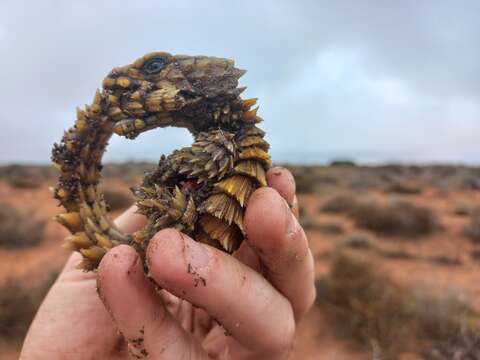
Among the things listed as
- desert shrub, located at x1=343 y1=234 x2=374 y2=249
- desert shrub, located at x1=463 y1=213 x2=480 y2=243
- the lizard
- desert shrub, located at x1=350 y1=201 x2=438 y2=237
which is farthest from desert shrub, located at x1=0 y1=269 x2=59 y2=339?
desert shrub, located at x1=463 y1=213 x2=480 y2=243

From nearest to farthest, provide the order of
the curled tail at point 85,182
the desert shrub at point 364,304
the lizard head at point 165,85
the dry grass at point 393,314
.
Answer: the lizard head at point 165,85
the curled tail at point 85,182
the dry grass at point 393,314
the desert shrub at point 364,304

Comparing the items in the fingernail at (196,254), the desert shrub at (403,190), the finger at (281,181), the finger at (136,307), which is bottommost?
the desert shrub at (403,190)

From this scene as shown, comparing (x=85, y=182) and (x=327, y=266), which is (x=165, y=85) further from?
(x=327, y=266)

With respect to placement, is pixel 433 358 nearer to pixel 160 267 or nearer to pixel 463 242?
pixel 160 267

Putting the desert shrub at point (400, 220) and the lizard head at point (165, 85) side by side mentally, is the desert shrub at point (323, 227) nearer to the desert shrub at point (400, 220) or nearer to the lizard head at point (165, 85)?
the desert shrub at point (400, 220)

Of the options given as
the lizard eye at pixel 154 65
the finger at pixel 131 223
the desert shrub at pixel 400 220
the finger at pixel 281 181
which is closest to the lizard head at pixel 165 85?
the lizard eye at pixel 154 65

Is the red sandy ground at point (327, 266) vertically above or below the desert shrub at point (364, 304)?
below

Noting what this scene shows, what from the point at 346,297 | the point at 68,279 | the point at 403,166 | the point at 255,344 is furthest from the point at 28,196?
the point at 403,166
